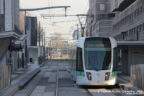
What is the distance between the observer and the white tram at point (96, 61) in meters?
16.8

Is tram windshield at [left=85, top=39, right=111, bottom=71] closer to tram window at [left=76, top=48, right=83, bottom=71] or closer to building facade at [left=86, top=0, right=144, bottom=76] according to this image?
tram window at [left=76, top=48, right=83, bottom=71]

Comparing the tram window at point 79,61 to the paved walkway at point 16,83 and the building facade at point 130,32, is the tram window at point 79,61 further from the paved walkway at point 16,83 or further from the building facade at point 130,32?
the paved walkway at point 16,83

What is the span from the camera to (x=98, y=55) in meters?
17.3

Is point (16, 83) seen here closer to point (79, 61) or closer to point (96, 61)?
point (79, 61)

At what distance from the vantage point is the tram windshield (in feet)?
55.8

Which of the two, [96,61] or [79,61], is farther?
[79,61]

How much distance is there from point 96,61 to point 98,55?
393 mm

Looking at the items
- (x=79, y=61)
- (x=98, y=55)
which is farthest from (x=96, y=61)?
(x=79, y=61)

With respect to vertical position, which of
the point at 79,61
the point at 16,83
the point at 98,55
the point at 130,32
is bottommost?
the point at 16,83

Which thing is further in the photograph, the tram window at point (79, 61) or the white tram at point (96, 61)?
the tram window at point (79, 61)

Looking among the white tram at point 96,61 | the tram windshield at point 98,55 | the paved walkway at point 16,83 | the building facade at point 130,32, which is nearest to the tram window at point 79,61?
the white tram at point 96,61

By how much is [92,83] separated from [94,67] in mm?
894

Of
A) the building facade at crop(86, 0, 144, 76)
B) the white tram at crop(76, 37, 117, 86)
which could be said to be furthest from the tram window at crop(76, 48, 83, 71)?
the building facade at crop(86, 0, 144, 76)

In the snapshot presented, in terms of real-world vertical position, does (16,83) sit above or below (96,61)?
below
